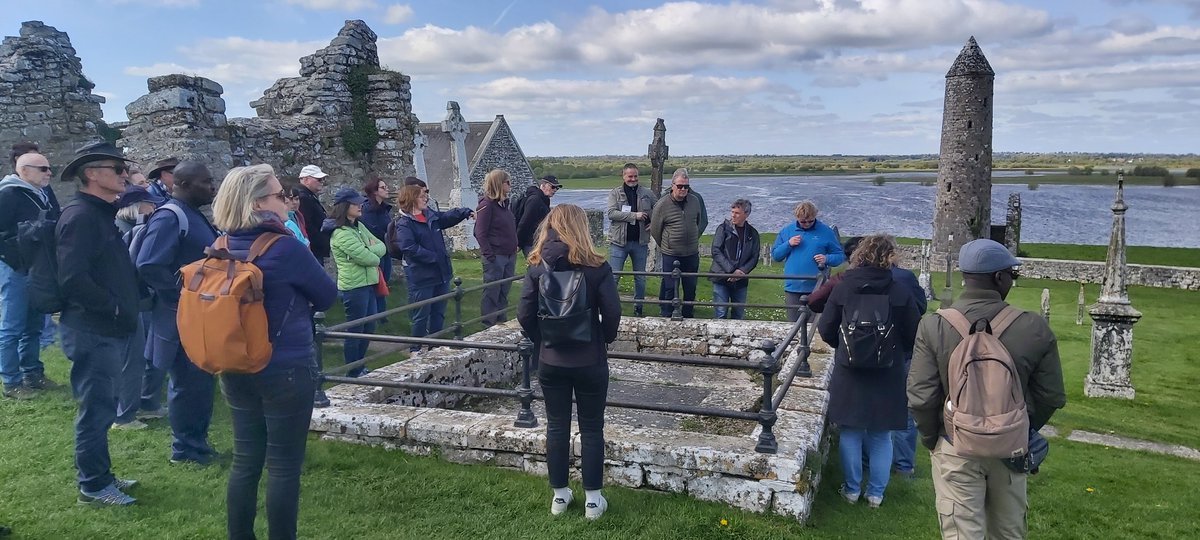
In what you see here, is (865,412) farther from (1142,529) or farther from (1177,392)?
(1177,392)

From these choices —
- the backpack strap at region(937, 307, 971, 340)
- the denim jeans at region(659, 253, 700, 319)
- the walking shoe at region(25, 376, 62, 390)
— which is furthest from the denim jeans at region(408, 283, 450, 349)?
the backpack strap at region(937, 307, 971, 340)

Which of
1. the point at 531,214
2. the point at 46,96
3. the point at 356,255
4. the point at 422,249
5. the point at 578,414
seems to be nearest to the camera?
the point at 578,414

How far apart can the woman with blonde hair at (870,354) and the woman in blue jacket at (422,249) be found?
4309mm

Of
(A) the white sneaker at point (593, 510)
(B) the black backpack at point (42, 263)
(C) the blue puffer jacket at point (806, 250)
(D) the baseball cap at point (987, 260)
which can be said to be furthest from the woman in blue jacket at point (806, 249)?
(B) the black backpack at point (42, 263)

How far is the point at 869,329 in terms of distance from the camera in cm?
410

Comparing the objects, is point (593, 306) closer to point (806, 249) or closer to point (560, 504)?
point (560, 504)

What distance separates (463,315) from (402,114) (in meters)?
3.57

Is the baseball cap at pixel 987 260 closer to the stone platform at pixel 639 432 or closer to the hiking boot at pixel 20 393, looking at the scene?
the stone platform at pixel 639 432

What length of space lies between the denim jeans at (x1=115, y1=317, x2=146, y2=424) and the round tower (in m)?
32.0

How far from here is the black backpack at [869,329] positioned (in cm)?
411

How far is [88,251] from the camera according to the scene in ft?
12.4

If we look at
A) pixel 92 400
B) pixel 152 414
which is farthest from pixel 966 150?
pixel 92 400

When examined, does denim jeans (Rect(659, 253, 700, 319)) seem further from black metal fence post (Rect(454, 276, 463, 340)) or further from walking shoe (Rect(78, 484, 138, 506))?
walking shoe (Rect(78, 484, 138, 506))

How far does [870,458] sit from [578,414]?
2114 mm
